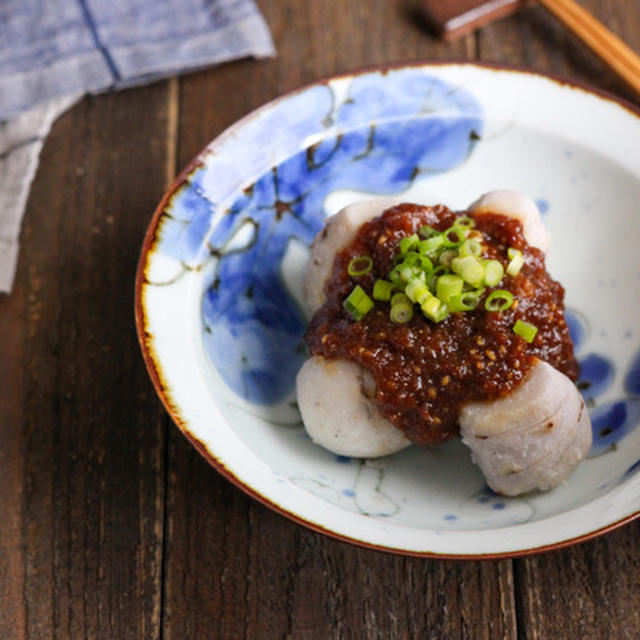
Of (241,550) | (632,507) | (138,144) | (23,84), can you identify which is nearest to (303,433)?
(241,550)

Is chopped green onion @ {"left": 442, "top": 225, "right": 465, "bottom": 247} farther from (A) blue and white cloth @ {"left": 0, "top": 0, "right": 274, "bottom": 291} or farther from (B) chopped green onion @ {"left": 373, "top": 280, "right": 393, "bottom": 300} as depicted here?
(A) blue and white cloth @ {"left": 0, "top": 0, "right": 274, "bottom": 291}

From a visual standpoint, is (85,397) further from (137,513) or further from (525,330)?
(525,330)

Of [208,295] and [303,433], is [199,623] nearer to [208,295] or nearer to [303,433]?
[303,433]

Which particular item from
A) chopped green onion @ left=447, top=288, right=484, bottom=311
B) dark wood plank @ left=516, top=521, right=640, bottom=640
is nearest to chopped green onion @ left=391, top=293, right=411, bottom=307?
chopped green onion @ left=447, top=288, right=484, bottom=311

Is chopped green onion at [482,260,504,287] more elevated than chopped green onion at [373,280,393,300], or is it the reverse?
chopped green onion at [482,260,504,287]

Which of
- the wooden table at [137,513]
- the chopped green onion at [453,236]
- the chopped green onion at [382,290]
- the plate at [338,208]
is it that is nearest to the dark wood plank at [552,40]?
the wooden table at [137,513]

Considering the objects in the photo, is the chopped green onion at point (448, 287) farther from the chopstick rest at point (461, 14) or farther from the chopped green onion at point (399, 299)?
the chopstick rest at point (461, 14)
